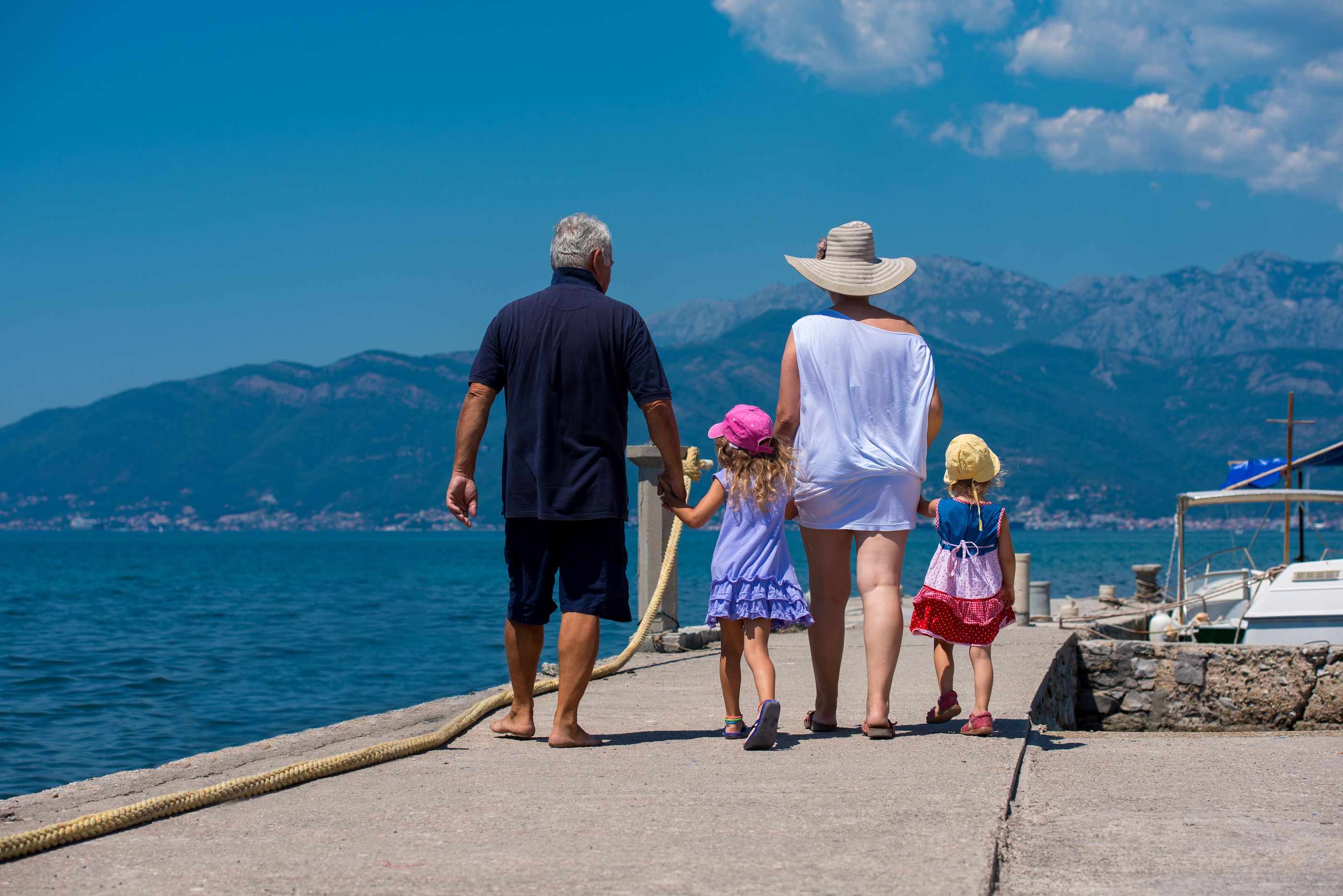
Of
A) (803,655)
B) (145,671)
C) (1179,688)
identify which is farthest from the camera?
(145,671)

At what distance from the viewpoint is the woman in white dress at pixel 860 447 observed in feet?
14.7

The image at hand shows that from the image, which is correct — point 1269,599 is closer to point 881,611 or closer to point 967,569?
point 967,569

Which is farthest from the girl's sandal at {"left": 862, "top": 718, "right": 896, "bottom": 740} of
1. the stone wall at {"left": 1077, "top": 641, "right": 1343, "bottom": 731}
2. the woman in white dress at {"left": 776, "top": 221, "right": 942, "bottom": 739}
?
the stone wall at {"left": 1077, "top": 641, "right": 1343, "bottom": 731}

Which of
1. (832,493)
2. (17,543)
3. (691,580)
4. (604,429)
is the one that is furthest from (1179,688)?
(17,543)

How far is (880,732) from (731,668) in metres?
0.62

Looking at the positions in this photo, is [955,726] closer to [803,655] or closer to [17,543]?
[803,655]

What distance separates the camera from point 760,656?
Answer: 453 centimetres

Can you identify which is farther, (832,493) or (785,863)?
(832,493)

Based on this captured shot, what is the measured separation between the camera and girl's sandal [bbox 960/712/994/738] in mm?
4578

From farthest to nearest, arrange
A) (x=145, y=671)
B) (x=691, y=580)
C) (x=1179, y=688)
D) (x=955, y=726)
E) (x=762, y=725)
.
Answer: (x=691, y=580)
(x=145, y=671)
(x=1179, y=688)
(x=955, y=726)
(x=762, y=725)

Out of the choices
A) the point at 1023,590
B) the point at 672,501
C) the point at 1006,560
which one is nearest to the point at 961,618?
the point at 1006,560

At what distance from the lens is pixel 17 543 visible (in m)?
154

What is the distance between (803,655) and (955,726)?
3258 mm

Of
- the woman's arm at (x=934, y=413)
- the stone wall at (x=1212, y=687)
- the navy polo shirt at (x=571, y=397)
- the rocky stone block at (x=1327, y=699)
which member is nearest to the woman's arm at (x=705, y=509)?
the navy polo shirt at (x=571, y=397)
